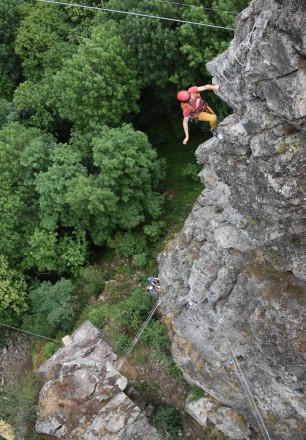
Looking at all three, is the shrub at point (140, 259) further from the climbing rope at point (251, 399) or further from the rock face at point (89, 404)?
the climbing rope at point (251, 399)

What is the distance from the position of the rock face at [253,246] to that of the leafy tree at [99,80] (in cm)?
732

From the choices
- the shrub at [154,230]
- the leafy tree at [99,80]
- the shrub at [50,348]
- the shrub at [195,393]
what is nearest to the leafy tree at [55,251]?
Answer: the shrub at [154,230]

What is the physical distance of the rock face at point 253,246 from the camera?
789 centimetres

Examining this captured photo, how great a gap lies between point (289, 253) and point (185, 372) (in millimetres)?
6860

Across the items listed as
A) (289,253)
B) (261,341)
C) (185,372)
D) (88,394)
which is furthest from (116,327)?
(289,253)

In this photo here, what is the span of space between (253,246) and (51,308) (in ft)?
36.3

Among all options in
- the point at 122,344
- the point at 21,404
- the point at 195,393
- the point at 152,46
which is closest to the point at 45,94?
the point at 152,46

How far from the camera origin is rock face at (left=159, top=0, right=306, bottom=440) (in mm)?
7895

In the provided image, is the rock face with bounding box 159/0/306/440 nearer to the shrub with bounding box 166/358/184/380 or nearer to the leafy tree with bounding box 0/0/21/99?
the shrub with bounding box 166/358/184/380

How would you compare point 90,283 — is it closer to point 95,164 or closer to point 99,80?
point 95,164

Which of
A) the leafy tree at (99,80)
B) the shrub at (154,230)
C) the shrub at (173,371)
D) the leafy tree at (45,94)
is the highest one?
Answer: the leafy tree at (99,80)

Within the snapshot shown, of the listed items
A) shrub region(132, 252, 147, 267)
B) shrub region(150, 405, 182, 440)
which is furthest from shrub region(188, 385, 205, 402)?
shrub region(132, 252, 147, 267)

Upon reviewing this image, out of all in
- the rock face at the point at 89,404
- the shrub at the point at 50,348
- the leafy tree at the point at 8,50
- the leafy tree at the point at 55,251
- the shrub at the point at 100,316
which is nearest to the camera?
the rock face at the point at 89,404

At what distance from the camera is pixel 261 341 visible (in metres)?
11.6
